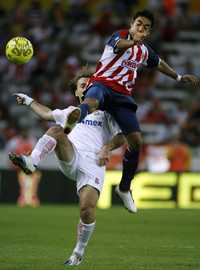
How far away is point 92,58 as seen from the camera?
27359 mm

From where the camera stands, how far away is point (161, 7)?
1088 inches

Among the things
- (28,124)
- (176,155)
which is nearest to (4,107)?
(28,124)

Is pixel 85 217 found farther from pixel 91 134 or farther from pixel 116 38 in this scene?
pixel 116 38

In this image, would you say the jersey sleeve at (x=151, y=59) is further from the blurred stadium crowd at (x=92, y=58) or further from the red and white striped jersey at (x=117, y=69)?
the blurred stadium crowd at (x=92, y=58)

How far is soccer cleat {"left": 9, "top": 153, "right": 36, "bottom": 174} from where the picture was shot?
30.9 feet

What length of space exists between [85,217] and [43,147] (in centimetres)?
89

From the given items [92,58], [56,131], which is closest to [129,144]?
[56,131]

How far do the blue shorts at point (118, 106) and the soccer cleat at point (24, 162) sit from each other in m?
1.66

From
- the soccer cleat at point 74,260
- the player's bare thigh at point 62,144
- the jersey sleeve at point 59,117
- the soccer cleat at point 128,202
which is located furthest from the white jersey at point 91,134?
the soccer cleat at point 128,202

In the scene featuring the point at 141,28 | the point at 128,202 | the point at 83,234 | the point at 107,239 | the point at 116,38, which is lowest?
the point at 107,239

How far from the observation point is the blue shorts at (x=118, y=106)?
11078mm

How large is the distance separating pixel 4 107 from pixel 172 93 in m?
4.43

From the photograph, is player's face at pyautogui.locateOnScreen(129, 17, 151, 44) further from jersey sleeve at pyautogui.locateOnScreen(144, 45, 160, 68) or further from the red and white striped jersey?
jersey sleeve at pyautogui.locateOnScreen(144, 45, 160, 68)

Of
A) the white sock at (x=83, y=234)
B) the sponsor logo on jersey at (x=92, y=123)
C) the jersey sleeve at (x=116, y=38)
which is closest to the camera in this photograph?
the white sock at (x=83, y=234)
